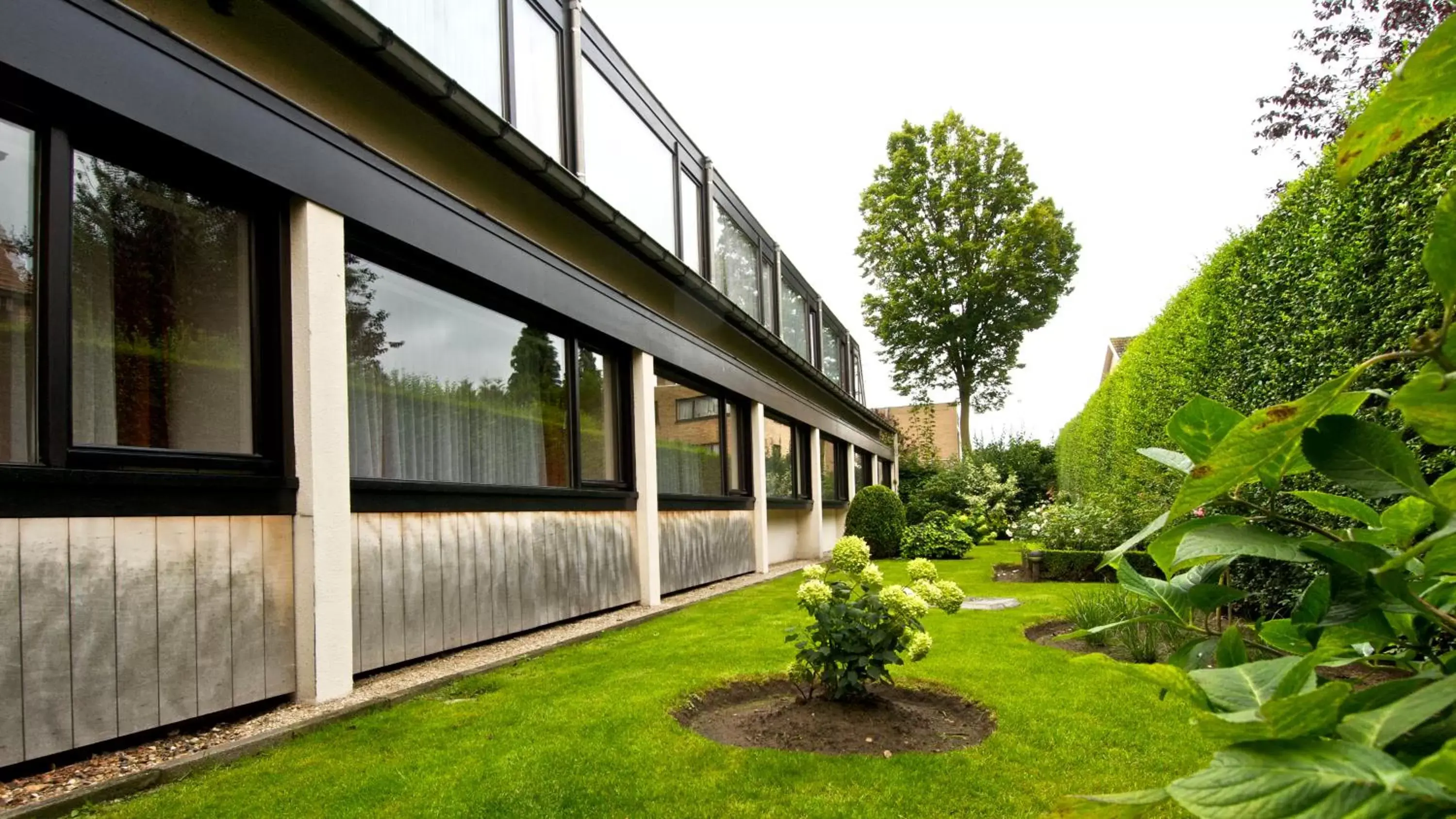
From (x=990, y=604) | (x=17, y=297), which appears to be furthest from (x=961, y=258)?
(x=17, y=297)

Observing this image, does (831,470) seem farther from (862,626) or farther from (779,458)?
(862,626)

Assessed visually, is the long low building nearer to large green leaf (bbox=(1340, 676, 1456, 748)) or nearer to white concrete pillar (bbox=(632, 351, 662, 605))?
white concrete pillar (bbox=(632, 351, 662, 605))

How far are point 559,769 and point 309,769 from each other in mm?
1104

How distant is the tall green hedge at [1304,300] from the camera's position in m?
4.20

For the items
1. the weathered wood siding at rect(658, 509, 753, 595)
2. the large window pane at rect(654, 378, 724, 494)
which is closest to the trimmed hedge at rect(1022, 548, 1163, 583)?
the weathered wood siding at rect(658, 509, 753, 595)

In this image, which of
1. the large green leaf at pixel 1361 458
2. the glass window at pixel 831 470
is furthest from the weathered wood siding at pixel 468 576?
the glass window at pixel 831 470

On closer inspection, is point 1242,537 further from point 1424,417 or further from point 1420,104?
point 1420,104

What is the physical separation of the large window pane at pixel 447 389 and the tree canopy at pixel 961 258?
72.0ft

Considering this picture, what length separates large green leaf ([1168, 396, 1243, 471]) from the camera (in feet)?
2.06

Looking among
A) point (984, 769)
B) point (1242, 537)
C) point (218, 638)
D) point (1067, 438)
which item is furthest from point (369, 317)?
point (1067, 438)

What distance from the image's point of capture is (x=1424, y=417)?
1.62ft

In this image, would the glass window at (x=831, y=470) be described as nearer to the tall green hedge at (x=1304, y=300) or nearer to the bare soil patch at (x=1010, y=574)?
the bare soil patch at (x=1010, y=574)

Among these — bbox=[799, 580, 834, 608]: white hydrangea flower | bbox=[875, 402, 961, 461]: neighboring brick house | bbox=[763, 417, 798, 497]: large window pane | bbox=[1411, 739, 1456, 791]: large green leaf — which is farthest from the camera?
→ bbox=[875, 402, 961, 461]: neighboring brick house

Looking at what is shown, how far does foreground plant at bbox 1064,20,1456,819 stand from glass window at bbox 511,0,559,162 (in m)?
6.76
